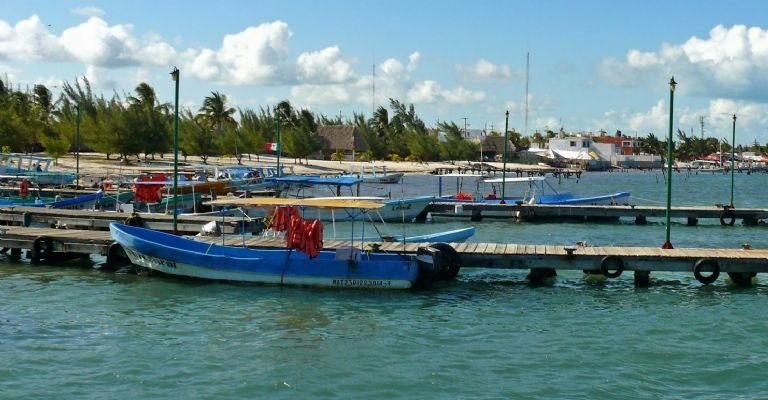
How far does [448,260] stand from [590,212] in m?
24.9

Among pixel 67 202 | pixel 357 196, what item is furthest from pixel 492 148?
pixel 67 202

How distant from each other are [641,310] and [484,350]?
614 cm

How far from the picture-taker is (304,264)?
952 inches

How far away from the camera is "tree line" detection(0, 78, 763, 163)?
88938 millimetres

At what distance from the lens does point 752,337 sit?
19.6 metres

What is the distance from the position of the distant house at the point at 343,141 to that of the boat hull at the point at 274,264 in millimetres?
110378

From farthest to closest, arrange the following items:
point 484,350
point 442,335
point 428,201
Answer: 1. point 428,201
2. point 442,335
3. point 484,350

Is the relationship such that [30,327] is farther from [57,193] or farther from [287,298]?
[57,193]

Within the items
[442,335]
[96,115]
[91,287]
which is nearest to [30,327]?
[91,287]

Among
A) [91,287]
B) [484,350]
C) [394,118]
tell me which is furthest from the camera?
[394,118]

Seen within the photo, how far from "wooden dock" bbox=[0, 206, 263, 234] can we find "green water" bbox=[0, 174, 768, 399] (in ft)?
22.7

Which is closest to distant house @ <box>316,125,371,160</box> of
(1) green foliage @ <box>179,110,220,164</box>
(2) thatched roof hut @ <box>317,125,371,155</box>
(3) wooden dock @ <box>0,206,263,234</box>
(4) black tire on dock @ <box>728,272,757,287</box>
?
(2) thatched roof hut @ <box>317,125,371,155</box>

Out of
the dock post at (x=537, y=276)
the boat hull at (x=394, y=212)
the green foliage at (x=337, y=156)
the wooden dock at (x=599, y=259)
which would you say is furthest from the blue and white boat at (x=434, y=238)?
the green foliage at (x=337, y=156)

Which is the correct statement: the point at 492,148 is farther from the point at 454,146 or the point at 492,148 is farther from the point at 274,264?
the point at 274,264
